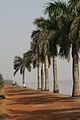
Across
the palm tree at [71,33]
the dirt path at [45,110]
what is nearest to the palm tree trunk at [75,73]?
the palm tree at [71,33]

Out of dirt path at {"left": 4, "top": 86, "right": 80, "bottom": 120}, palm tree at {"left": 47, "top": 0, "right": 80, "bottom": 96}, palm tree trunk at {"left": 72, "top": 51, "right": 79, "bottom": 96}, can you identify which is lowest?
dirt path at {"left": 4, "top": 86, "right": 80, "bottom": 120}

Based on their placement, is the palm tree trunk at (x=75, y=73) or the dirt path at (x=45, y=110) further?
the palm tree trunk at (x=75, y=73)

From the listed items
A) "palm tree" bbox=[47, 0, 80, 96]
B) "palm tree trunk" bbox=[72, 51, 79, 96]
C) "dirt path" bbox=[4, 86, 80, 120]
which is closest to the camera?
"dirt path" bbox=[4, 86, 80, 120]

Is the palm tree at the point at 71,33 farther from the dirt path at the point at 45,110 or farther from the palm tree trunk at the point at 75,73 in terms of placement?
the dirt path at the point at 45,110

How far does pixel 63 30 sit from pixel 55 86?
1187 cm

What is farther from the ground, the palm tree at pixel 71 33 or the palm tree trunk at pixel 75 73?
the palm tree at pixel 71 33

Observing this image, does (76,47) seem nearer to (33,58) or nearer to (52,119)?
(52,119)

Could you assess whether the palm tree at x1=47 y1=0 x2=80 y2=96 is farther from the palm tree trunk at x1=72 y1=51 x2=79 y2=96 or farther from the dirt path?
the dirt path

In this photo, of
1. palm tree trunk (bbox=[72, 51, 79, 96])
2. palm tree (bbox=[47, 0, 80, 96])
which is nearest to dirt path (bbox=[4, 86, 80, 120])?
palm tree trunk (bbox=[72, 51, 79, 96])

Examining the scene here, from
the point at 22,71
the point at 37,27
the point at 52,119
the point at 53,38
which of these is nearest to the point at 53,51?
the point at 53,38

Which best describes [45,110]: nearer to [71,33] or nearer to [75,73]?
[71,33]

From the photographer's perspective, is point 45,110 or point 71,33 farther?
point 71,33

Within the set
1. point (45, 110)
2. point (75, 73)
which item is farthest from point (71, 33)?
point (45, 110)

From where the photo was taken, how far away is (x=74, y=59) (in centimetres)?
2769
